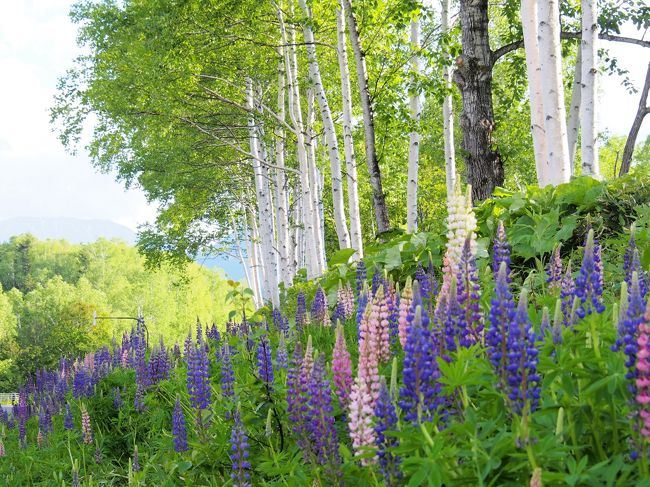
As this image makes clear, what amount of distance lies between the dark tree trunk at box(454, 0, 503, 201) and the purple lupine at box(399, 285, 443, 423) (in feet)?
26.0

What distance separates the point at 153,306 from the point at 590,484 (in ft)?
273

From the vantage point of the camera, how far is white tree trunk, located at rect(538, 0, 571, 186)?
778 centimetres

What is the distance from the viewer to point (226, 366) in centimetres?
436

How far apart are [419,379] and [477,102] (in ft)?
28.3

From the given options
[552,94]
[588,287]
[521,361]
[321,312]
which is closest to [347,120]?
[552,94]

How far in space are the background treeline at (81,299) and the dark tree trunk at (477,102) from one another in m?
22.4

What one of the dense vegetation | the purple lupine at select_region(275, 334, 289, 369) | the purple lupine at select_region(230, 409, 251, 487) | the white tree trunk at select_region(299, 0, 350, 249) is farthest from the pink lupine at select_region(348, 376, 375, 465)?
the white tree trunk at select_region(299, 0, 350, 249)

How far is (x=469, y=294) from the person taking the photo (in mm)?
2844

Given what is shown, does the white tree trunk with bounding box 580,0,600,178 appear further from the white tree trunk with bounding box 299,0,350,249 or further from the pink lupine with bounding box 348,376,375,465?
the pink lupine with bounding box 348,376,375,465

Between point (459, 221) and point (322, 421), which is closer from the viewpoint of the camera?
point (322, 421)

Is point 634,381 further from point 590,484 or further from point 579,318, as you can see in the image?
point 579,318

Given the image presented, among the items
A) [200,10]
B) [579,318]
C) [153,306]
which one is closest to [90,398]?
[579,318]

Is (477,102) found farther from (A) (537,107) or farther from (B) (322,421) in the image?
(B) (322,421)

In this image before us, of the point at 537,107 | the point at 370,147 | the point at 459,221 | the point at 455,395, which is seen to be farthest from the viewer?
the point at 370,147
